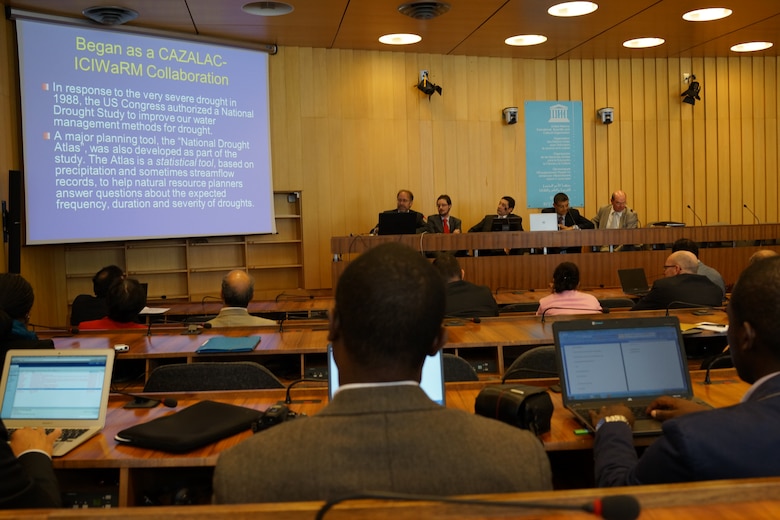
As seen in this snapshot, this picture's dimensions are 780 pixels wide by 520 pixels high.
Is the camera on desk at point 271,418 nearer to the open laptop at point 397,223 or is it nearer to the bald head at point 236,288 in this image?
the bald head at point 236,288

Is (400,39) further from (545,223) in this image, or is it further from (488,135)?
(545,223)

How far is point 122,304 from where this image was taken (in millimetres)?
4395

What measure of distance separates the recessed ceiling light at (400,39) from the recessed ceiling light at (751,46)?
14.5 feet

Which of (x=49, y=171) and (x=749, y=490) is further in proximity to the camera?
(x=49, y=171)

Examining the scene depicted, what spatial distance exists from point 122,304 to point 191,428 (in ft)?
7.57

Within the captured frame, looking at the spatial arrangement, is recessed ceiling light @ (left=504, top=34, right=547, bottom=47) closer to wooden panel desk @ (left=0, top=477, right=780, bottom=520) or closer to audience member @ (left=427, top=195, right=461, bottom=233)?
audience member @ (left=427, top=195, right=461, bottom=233)

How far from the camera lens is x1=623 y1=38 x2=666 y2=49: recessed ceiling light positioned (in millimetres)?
9504

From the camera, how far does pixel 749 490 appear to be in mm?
1333

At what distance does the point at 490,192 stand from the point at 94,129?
523cm

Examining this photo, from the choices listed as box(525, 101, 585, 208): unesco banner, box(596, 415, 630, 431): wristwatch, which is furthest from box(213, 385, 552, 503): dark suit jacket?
box(525, 101, 585, 208): unesco banner

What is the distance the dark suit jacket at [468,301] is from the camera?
4945mm

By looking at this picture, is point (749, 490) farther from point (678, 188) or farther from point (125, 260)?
point (678, 188)

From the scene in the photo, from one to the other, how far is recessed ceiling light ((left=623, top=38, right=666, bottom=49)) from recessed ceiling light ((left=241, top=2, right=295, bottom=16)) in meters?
4.51

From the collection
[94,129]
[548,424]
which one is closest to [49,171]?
[94,129]
